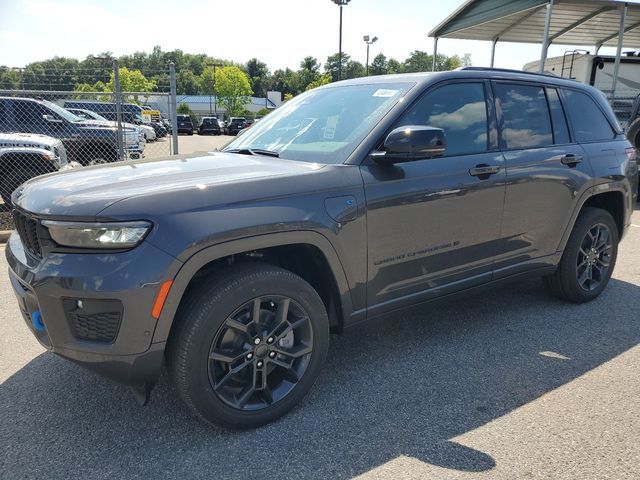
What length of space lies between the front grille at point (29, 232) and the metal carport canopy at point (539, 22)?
1288 cm

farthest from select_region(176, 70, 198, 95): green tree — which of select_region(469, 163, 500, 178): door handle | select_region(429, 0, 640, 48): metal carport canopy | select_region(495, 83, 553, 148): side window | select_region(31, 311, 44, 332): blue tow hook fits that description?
select_region(31, 311, 44, 332): blue tow hook

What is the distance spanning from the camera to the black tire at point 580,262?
4125 millimetres

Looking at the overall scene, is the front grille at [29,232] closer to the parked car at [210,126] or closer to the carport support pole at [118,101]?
the carport support pole at [118,101]

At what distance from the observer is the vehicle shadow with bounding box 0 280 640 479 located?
2.33m

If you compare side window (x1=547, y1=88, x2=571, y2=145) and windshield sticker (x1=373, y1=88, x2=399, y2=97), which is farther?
side window (x1=547, y1=88, x2=571, y2=145)

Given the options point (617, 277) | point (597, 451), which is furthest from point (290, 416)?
point (617, 277)

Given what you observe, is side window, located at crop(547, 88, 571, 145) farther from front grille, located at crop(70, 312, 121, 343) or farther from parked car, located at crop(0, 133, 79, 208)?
parked car, located at crop(0, 133, 79, 208)

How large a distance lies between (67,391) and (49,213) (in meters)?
1.21

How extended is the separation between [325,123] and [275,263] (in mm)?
1026

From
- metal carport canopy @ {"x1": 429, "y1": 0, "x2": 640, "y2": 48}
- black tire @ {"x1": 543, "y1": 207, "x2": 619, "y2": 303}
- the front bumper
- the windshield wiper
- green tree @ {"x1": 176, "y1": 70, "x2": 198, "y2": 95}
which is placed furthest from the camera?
green tree @ {"x1": 176, "y1": 70, "x2": 198, "y2": 95}

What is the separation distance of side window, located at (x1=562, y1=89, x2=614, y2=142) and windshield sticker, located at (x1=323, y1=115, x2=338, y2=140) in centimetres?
204

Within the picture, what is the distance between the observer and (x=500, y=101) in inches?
139

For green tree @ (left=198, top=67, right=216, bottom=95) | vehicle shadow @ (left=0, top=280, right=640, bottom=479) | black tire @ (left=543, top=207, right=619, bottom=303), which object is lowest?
vehicle shadow @ (left=0, top=280, right=640, bottom=479)

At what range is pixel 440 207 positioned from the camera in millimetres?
3076
